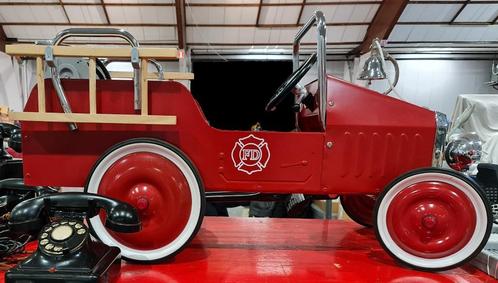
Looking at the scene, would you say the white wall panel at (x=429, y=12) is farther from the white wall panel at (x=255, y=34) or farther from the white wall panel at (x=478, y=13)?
the white wall panel at (x=255, y=34)

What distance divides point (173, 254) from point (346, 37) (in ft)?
18.5

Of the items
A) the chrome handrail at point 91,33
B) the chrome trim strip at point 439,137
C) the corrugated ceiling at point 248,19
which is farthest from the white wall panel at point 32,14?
the chrome trim strip at point 439,137

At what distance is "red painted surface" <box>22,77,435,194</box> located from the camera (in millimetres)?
1167

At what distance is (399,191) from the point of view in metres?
1.17

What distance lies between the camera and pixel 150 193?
1124 millimetres

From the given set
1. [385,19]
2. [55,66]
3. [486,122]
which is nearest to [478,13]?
[385,19]

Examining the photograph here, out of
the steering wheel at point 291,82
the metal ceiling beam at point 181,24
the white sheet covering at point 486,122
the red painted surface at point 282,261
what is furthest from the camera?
the metal ceiling beam at point 181,24

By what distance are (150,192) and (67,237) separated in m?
0.28

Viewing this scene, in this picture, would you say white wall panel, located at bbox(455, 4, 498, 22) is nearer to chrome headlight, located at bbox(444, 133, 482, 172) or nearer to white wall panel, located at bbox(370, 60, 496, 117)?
white wall panel, located at bbox(370, 60, 496, 117)

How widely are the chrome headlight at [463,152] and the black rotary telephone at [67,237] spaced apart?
1.15 meters

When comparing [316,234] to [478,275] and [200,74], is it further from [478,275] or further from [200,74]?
[200,74]

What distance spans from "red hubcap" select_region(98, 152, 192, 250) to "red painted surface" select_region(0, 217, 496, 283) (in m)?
0.09

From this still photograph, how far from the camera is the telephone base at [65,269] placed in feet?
2.74

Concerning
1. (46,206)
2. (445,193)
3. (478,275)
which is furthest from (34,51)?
(478,275)
